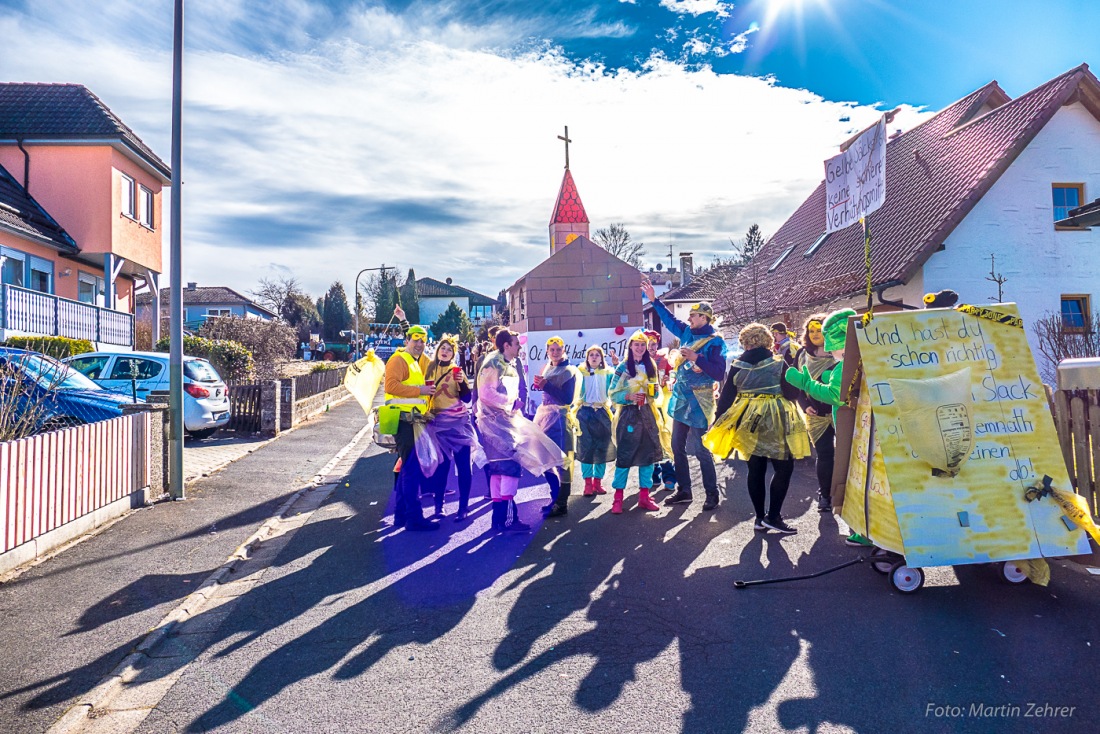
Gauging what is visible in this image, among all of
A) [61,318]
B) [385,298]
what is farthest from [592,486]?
[385,298]

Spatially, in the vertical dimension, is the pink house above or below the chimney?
below

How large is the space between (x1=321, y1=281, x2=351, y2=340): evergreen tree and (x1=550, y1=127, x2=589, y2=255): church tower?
53.9 m

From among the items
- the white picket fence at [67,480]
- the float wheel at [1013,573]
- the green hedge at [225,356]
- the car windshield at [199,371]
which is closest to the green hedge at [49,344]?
the green hedge at [225,356]

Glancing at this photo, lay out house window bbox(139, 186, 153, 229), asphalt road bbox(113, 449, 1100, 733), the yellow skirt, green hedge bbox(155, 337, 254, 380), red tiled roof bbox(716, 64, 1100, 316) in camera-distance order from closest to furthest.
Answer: asphalt road bbox(113, 449, 1100, 733), the yellow skirt, red tiled roof bbox(716, 64, 1100, 316), green hedge bbox(155, 337, 254, 380), house window bbox(139, 186, 153, 229)

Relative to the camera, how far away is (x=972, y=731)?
3.17 m

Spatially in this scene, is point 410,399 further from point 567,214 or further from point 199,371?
point 567,214

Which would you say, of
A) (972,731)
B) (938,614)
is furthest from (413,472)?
(972,731)

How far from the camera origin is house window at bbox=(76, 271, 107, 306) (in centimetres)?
2067

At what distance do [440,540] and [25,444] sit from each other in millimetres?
3343

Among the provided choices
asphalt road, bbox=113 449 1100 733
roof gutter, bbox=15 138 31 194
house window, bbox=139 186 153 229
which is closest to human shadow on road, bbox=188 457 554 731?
asphalt road, bbox=113 449 1100 733

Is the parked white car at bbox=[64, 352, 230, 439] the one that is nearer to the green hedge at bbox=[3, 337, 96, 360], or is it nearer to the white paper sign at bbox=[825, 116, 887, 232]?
the green hedge at bbox=[3, 337, 96, 360]

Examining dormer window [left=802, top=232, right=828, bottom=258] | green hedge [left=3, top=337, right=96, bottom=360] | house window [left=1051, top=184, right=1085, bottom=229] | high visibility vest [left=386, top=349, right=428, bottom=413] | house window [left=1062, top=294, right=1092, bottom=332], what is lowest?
high visibility vest [left=386, top=349, right=428, bottom=413]

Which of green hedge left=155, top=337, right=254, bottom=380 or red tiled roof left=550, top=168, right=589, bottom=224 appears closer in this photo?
red tiled roof left=550, top=168, right=589, bottom=224

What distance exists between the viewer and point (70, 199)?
19.4 metres
